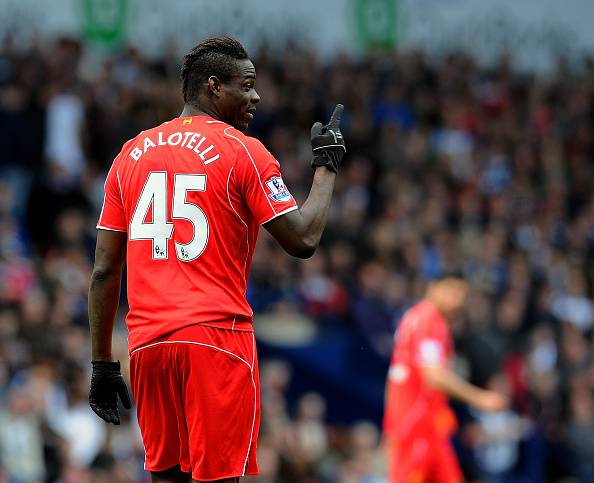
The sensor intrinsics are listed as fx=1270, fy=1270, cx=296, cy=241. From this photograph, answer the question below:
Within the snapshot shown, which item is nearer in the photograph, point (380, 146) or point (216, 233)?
point (216, 233)

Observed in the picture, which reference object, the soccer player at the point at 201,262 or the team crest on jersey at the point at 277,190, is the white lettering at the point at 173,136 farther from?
the team crest on jersey at the point at 277,190

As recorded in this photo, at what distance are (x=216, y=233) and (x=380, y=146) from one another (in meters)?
11.5

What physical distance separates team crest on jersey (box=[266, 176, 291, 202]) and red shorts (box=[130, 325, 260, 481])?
20.7 inches

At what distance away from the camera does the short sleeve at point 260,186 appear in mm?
4637

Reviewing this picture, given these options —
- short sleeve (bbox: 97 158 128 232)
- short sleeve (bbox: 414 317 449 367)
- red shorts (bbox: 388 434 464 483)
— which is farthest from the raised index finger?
red shorts (bbox: 388 434 464 483)

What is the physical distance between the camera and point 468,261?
15.4m

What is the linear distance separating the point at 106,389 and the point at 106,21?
11162 mm

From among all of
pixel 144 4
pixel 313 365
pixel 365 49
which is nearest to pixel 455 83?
pixel 365 49

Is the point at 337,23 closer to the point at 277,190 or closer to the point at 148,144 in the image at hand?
the point at 148,144

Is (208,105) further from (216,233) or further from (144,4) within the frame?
(144,4)

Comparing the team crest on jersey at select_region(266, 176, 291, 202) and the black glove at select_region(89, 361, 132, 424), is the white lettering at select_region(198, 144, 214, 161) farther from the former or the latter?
the black glove at select_region(89, 361, 132, 424)

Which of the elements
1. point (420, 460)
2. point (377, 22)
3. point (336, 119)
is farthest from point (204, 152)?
point (377, 22)

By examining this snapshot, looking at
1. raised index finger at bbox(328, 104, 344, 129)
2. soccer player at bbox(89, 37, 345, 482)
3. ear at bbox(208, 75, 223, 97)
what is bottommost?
soccer player at bbox(89, 37, 345, 482)

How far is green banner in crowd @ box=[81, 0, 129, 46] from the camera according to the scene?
15555mm
